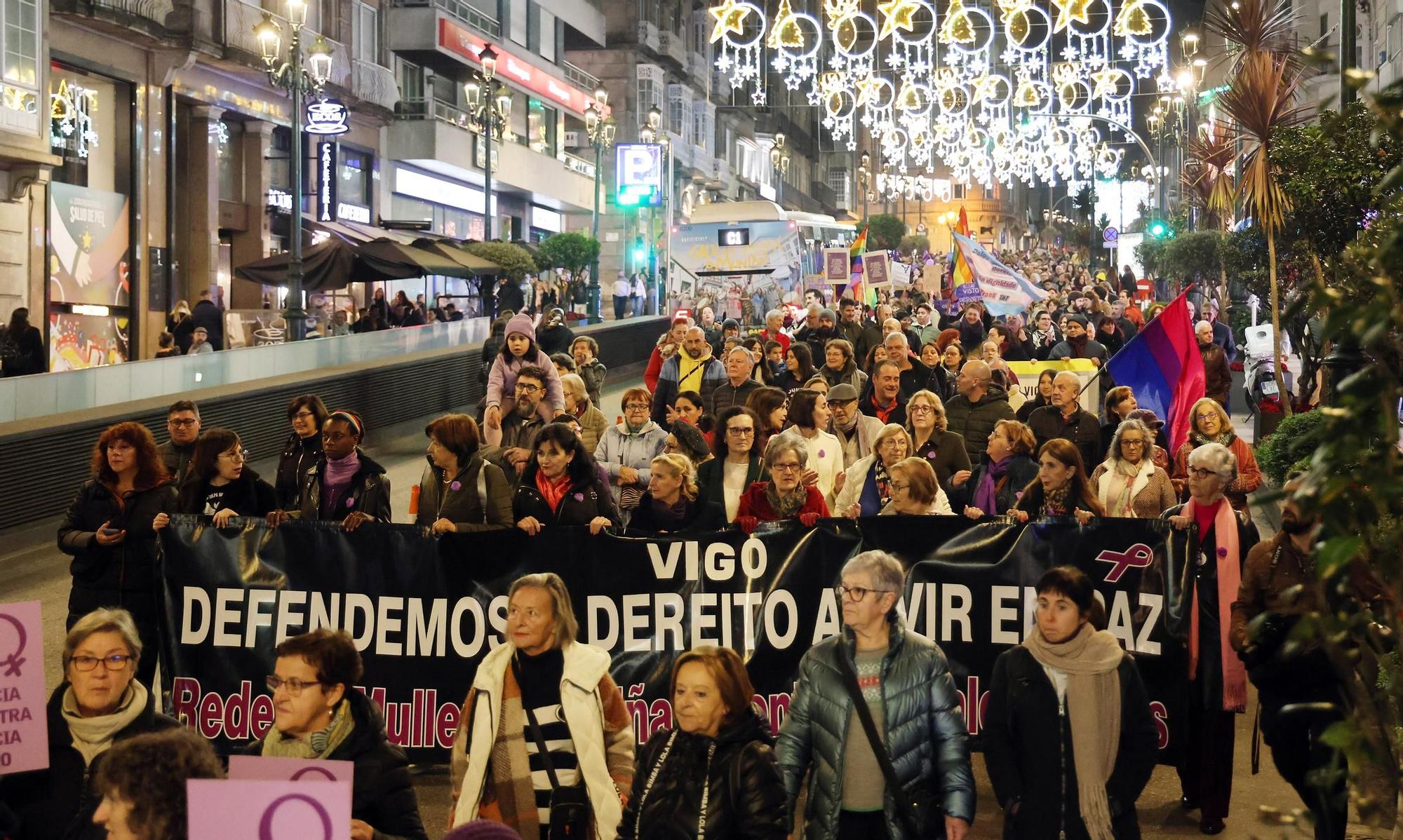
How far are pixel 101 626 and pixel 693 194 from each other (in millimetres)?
75982

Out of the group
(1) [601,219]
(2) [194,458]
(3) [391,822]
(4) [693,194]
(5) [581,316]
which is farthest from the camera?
(4) [693,194]

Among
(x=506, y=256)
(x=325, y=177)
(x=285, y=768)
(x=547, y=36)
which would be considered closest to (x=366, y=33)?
(x=325, y=177)

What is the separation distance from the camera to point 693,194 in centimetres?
8056

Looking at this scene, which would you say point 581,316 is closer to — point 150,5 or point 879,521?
point 150,5

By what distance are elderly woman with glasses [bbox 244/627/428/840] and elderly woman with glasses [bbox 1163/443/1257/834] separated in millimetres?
3677

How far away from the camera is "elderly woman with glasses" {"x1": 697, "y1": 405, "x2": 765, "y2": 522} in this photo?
32.4 ft

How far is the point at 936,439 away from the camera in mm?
10906

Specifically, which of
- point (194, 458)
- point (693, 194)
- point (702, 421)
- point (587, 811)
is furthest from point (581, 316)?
point (693, 194)

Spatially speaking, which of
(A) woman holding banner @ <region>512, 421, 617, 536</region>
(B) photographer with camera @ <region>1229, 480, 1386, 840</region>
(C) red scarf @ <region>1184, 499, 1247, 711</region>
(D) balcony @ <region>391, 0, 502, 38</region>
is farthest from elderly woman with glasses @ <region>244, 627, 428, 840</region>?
(D) balcony @ <region>391, 0, 502, 38</region>

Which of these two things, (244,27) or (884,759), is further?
(244,27)

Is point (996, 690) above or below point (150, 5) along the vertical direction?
below

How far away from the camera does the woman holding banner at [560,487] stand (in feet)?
28.6

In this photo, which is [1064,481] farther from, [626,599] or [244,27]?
[244,27]

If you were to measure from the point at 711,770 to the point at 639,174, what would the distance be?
52.7 metres
